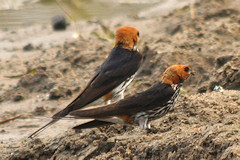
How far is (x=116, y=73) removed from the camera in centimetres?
638

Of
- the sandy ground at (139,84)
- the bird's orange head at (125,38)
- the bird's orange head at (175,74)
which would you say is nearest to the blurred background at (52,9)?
the sandy ground at (139,84)

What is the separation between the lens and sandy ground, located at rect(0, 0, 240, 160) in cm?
454

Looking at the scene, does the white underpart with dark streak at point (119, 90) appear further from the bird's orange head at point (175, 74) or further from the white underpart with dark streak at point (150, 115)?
the white underpart with dark streak at point (150, 115)

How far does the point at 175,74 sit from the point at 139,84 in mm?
1855

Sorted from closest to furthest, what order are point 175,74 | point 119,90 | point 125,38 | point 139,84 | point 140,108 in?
point 140,108
point 175,74
point 119,90
point 125,38
point 139,84

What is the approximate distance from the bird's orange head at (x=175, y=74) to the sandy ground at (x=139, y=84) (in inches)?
9.3

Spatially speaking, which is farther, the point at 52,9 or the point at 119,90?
the point at 52,9

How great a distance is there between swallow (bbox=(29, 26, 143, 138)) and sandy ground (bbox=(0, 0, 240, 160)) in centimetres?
16

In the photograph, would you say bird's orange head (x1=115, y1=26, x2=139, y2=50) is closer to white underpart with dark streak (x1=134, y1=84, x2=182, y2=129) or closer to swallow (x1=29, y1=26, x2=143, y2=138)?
swallow (x1=29, y1=26, x2=143, y2=138)

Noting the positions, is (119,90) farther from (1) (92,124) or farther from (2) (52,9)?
(2) (52,9)

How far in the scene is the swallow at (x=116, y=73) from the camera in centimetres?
612

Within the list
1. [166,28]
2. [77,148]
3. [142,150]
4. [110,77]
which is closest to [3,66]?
[166,28]

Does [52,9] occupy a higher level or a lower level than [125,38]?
lower

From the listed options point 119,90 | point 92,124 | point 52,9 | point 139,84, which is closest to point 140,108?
point 92,124
